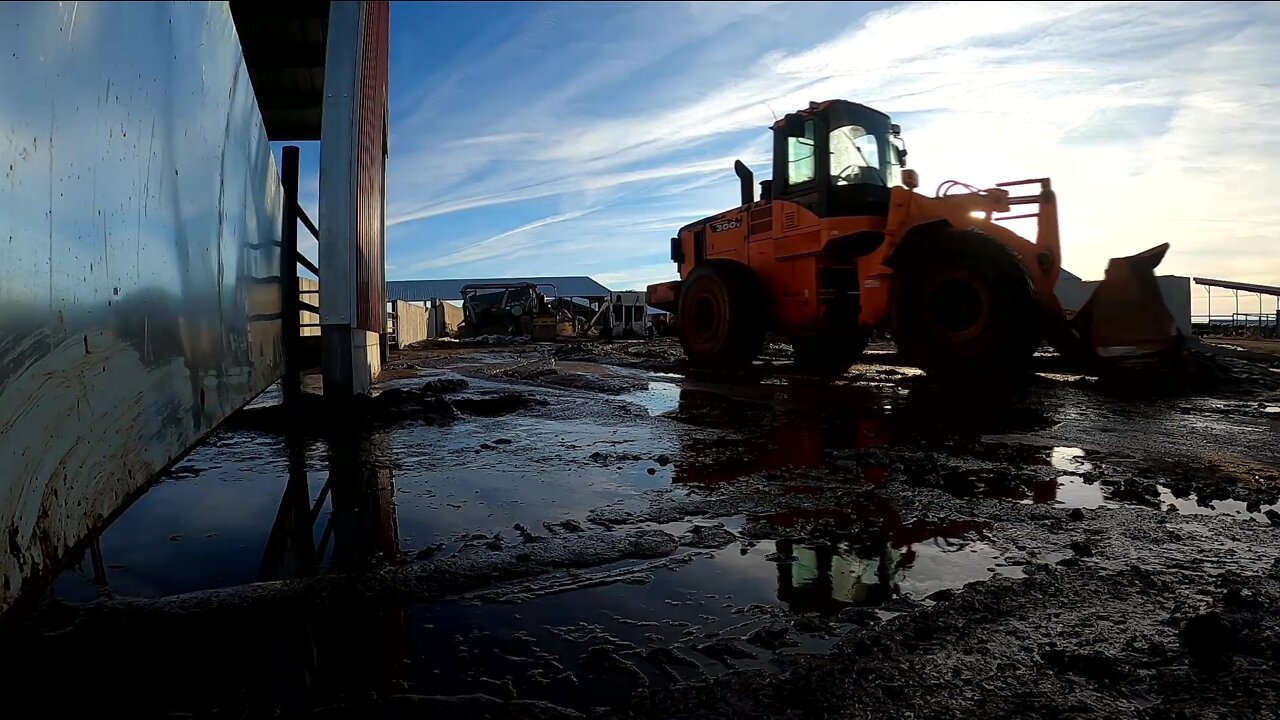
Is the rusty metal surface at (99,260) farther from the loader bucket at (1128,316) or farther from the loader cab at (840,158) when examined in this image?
the loader bucket at (1128,316)

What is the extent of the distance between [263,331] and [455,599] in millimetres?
3058

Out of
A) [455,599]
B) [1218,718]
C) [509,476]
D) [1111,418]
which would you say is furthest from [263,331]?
[1111,418]

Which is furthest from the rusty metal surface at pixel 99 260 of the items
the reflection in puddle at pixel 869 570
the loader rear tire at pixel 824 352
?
the loader rear tire at pixel 824 352

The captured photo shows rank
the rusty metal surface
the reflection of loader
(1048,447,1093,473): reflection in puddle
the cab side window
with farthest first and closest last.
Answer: the reflection of loader → the cab side window → (1048,447,1093,473): reflection in puddle → the rusty metal surface

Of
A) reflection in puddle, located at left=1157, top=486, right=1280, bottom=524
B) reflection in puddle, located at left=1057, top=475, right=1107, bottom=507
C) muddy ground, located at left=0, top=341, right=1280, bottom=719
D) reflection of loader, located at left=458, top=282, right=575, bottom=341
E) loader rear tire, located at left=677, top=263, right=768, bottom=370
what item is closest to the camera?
muddy ground, located at left=0, top=341, right=1280, bottom=719

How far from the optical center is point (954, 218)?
6.91 m

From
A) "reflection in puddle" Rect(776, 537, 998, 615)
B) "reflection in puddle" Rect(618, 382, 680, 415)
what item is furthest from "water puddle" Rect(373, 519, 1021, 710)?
"reflection in puddle" Rect(618, 382, 680, 415)

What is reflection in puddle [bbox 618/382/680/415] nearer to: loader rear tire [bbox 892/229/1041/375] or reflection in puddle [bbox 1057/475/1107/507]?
loader rear tire [bbox 892/229/1041/375]

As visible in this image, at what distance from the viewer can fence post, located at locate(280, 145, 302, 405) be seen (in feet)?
16.9

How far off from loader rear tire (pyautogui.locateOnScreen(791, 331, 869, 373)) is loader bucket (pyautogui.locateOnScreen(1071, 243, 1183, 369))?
3303 mm

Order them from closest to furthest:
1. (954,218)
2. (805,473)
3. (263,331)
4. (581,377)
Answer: (805,473) < (263,331) < (954,218) < (581,377)

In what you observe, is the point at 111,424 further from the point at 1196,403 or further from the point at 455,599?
the point at 1196,403

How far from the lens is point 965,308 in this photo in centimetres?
653

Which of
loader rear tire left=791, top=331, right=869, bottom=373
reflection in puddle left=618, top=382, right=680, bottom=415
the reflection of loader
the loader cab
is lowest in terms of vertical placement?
reflection in puddle left=618, top=382, right=680, bottom=415
